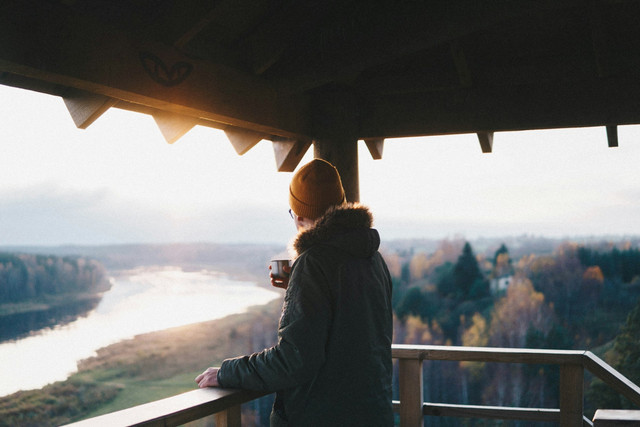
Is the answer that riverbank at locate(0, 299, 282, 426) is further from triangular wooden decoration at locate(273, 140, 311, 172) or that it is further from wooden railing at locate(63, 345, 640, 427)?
wooden railing at locate(63, 345, 640, 427)

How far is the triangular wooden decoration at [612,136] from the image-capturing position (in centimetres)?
262

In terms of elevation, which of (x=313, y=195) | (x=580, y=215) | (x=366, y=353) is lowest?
(x=366, y=353)

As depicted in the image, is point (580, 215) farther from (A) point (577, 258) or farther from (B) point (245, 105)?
(B) point (245, 105)

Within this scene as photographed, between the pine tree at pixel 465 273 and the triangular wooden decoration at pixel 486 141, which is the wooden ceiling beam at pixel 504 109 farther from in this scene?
the pine tree at pixel 465 273

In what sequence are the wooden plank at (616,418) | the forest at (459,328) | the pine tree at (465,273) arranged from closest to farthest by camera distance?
the wooden plank at (616,418)
the forest at (459,328)
the pine tree at (465,273)

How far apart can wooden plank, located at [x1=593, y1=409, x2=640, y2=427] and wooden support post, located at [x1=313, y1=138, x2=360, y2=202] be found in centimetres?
154

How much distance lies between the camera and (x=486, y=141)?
9.14 feet

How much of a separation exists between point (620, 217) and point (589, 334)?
7.60 meters

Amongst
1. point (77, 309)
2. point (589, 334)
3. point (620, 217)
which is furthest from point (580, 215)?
point (77, 309)

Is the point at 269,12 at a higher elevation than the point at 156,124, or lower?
higher

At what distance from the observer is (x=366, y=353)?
4.35 feet

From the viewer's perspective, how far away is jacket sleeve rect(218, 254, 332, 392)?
1258mm

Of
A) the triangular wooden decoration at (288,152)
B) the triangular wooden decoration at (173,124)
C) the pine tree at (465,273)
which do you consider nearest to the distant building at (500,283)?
the pine tree at (465,273)

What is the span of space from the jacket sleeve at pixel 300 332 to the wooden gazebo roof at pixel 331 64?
35.8 inches
